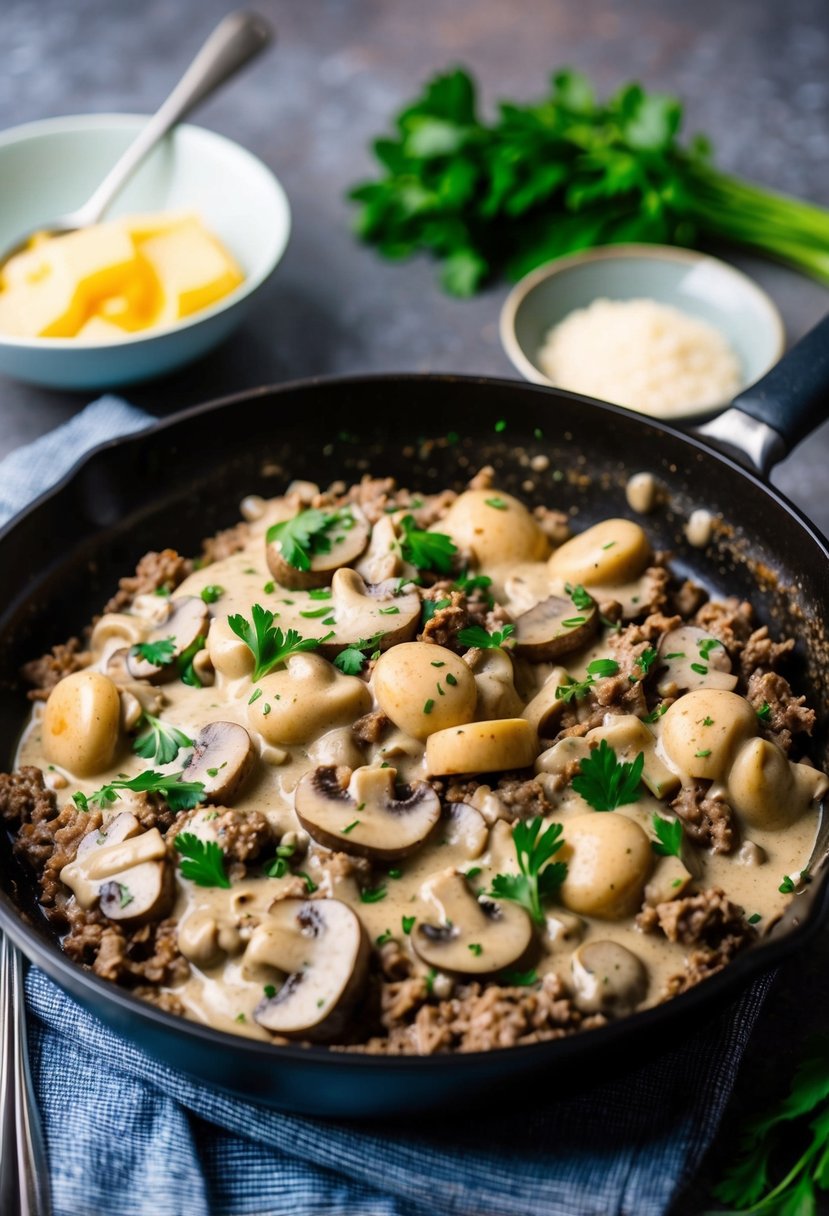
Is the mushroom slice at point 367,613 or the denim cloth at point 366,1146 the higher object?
the mushroom slice at point 367,613

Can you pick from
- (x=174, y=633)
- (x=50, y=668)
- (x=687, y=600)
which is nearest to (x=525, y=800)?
(x=687, y=600)

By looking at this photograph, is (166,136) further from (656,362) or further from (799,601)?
(799,601)

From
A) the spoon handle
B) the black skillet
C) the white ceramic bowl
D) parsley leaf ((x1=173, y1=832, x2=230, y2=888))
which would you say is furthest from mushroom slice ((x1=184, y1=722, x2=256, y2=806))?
the spoon handle

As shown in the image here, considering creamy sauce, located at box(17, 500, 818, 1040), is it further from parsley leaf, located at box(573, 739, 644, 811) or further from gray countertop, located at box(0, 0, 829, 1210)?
gray countertop, located at box(0, 0, 829, 1210)

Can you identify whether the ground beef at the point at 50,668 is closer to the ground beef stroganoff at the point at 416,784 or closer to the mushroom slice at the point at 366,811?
the ground beef stroganoff at the point at 416,784

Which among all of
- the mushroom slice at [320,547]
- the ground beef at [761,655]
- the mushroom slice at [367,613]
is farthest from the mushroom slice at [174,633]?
the ground beef at [761,655]

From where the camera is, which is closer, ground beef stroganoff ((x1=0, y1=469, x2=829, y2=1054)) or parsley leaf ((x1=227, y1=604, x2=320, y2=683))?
ground beef stroganoff ((x1=0, y1=469, x2=829, y2=1054))
